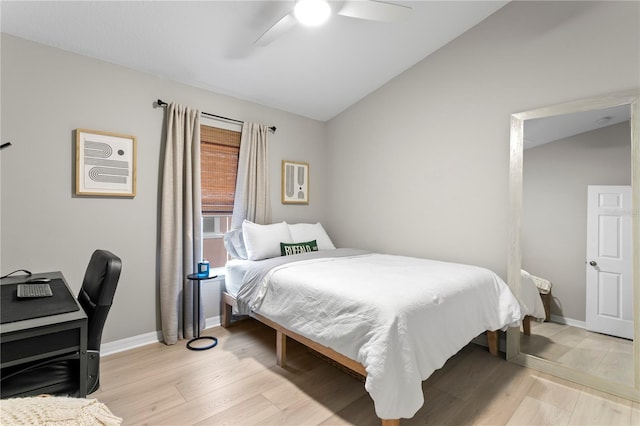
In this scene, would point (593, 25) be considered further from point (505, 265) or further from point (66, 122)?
point (66, 122)

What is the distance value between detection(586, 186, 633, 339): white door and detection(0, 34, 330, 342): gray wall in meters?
3.53

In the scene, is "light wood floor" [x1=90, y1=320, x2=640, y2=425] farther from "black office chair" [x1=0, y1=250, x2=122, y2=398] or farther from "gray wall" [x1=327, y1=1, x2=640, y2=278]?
"gray wall" [x1=327, y1=1, x2=640, y2=278]

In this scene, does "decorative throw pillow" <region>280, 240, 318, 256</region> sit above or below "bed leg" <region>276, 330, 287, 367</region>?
above

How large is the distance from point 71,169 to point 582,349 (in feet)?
13.6

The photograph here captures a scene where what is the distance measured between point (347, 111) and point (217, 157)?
71.8 inches

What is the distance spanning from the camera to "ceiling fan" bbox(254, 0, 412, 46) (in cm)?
186

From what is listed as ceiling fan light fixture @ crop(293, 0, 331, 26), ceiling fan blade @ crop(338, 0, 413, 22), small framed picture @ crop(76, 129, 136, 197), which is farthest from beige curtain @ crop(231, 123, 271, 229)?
ceiling fan blade @ crop(338, 0, 413, 22)

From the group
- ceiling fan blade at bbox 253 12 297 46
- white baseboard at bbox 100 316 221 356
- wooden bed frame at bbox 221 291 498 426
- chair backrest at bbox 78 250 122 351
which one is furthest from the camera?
white baseboard at bbox 100 316 221 356

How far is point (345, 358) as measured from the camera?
1.80m

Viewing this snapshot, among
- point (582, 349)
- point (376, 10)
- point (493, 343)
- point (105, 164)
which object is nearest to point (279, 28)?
point (376, 10)

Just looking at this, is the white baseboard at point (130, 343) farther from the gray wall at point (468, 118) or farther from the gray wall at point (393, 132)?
the gray wall at point (468, 118)

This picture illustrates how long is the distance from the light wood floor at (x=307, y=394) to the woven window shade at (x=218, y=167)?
1.50 metres

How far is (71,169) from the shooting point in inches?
95.3

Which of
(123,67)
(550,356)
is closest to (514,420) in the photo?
(550,356)
